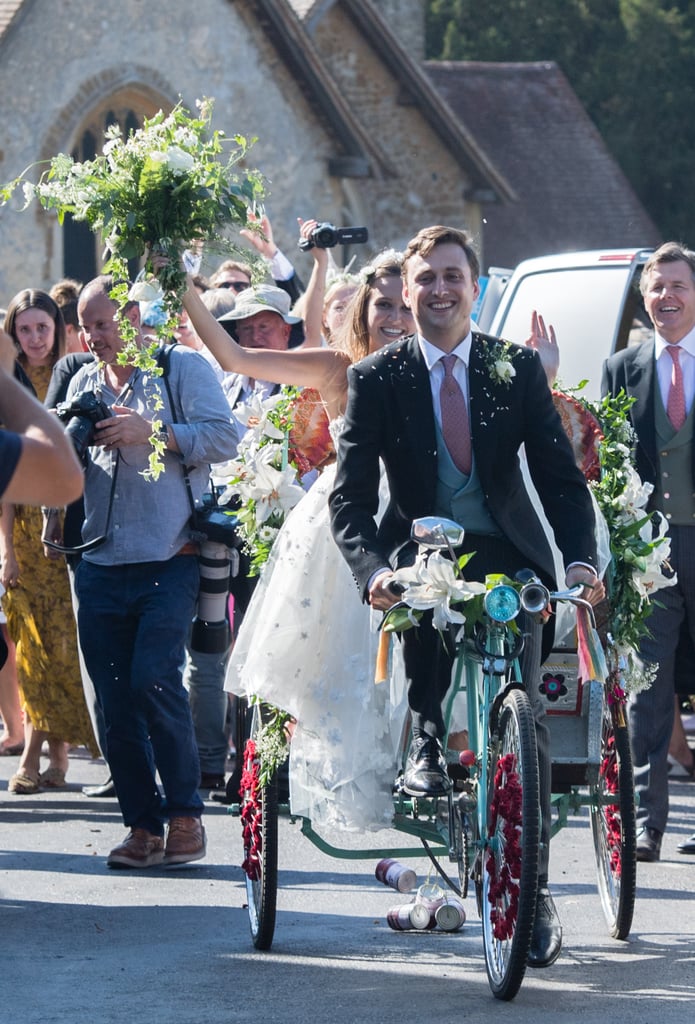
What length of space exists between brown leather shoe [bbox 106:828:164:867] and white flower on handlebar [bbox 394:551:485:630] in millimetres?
2625

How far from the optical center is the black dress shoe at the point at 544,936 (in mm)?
6285

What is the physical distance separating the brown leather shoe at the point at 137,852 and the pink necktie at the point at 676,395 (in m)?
2.88

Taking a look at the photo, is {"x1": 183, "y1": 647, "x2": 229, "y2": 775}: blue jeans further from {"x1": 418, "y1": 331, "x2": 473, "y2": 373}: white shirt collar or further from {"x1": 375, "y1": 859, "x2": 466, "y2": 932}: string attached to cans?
{"x1": 418, "y1": 331, "x2": 473, "y2": 373}: white shirt collar

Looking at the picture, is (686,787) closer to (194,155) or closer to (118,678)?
(118,678)

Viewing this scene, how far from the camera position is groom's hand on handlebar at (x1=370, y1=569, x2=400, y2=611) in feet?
20.4

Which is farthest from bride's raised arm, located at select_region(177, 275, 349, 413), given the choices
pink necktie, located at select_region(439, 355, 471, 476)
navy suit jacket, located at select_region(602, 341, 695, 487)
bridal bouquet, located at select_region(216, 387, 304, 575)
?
navy suit jacket, located at select_region(602, 341, 695, 487)

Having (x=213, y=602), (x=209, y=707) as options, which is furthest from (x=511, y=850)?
(x=209, y=707)

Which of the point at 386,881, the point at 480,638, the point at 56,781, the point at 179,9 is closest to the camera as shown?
the point at 480,638

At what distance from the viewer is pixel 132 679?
8.28m

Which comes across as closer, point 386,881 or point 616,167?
point 386,881

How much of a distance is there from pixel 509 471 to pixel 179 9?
2522 cm

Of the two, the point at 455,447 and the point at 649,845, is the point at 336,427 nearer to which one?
the point at 455,447

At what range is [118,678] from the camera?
27.5ft

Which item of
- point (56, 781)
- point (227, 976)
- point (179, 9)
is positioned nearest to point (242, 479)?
point (227, 976)
